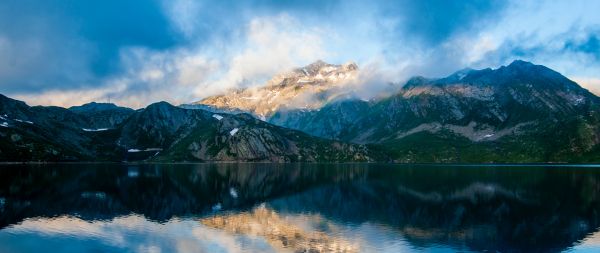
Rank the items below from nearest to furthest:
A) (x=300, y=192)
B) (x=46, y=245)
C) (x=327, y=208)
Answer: (x=46, y=245)
(x=327, y=208)
(x=300, y=192)

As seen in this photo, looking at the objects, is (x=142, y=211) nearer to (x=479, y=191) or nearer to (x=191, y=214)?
(x=191, y=214)

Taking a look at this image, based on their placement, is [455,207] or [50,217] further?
[455,207]

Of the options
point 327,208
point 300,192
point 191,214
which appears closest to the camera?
point 191,214

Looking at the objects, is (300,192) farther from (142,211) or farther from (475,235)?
(475,235)

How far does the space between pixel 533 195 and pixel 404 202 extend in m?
44.3

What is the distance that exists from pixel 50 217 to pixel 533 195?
125 m

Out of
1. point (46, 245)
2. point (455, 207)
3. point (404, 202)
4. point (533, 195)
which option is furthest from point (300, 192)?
point (46, 245)

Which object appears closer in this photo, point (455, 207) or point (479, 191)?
point (455, 207)

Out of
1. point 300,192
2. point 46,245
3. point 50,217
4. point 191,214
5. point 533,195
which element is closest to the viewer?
point 46,245

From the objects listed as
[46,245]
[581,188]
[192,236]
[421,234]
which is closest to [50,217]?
[46,245]

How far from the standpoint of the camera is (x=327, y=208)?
109 meters

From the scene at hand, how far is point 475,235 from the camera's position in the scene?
77438 mm

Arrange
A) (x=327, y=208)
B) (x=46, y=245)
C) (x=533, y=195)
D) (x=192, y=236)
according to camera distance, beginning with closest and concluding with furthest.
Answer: (x=46, y=245) < (x=192, y=236) < (x=327, y=208) < (x=533, y=195)

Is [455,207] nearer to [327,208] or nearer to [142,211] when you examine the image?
[327,208]
